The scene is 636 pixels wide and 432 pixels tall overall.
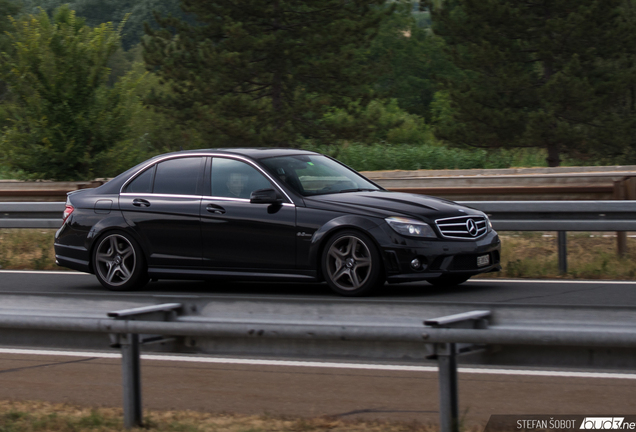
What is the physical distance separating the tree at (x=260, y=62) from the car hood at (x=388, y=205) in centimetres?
2374

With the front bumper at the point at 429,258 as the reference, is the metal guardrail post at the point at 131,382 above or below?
below

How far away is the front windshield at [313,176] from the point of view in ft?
31.1

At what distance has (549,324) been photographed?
14.1 ft

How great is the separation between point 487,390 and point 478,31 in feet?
95.6

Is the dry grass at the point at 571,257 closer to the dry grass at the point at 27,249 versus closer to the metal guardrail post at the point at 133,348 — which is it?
the dry grass at the point at 27,249

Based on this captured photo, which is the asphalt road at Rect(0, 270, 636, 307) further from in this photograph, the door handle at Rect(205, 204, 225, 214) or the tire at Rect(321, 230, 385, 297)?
the door handle at Rect(205, 204, 225, 214)

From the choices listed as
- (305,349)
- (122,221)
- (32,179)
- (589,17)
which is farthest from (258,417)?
(589,17)

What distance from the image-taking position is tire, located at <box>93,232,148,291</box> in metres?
9.93

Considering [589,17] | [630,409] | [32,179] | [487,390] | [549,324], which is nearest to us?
[549,324]

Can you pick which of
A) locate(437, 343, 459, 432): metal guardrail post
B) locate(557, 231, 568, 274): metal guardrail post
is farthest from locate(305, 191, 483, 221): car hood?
locate(437, 343, 459, 432): metal guardrail post

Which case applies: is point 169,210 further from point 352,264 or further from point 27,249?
point 27,249

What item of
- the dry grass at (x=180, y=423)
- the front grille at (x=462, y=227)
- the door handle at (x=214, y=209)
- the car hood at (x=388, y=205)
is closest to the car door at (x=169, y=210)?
the door handle at (x=214, y=209)

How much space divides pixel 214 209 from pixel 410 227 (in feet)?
6.91

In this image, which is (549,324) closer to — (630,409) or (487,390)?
(630,409)
